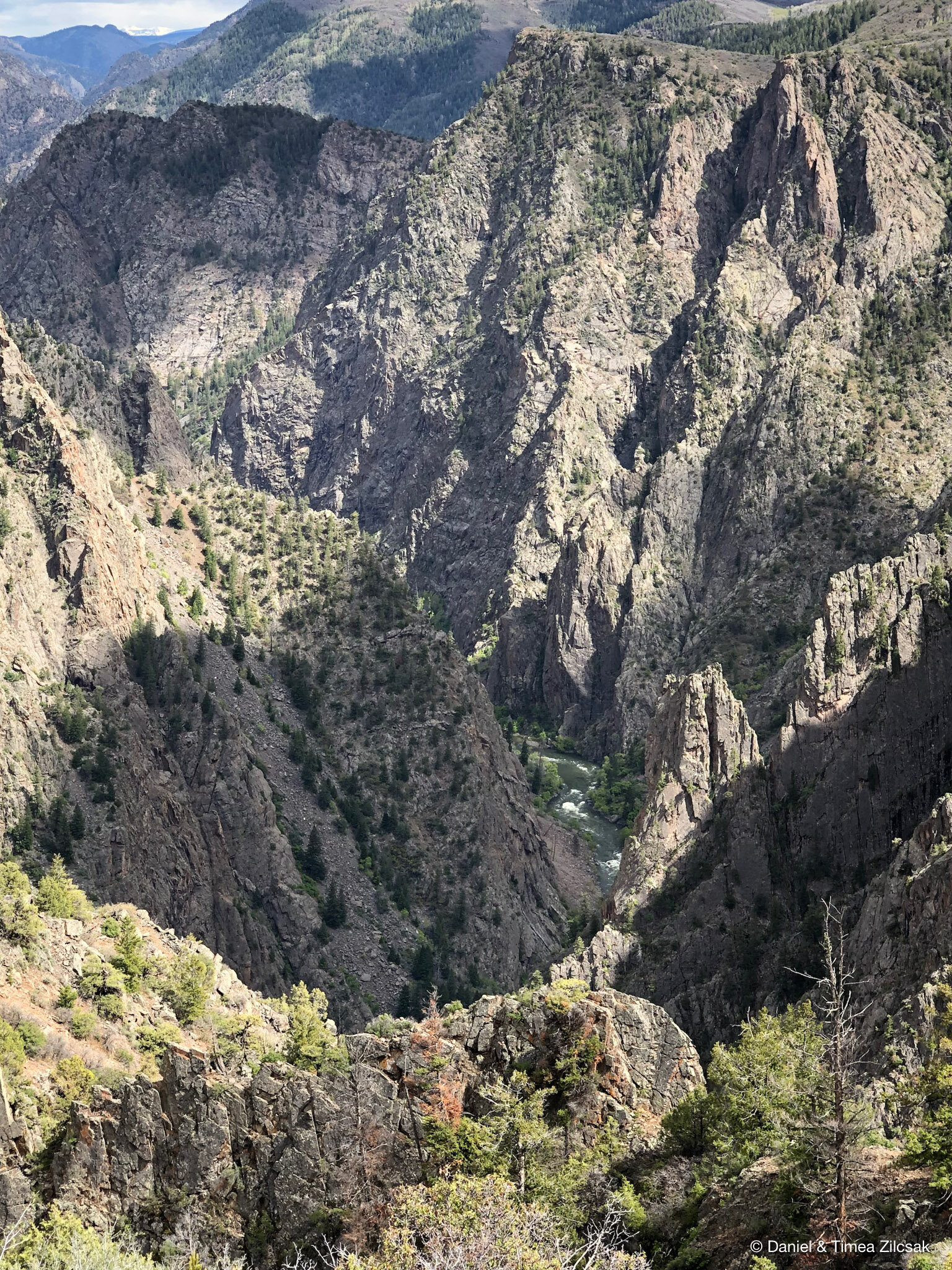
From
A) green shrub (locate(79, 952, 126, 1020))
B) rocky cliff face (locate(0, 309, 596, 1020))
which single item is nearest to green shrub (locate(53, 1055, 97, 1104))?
green shrub (locate(79, 952, 126, 1020))

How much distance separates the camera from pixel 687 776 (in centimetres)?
16125

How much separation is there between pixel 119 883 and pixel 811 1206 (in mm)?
84016

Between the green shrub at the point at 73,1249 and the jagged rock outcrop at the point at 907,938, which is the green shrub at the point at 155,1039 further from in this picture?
the jagged rock outcrop at the point at 907,938

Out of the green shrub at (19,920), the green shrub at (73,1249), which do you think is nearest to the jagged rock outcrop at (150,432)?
the green shrub at (19,920)

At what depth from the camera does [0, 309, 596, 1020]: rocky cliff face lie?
144 metres

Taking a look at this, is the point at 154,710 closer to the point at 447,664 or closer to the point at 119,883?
the point at 119,883

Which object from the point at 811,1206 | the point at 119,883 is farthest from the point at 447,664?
the point at 811,1206

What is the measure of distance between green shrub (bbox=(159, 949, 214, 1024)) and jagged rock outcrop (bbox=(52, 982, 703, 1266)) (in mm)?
21438

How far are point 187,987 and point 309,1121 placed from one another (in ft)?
103

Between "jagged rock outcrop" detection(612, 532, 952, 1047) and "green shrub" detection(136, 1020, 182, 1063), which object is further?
"jagged rock outcrop" detection(612, 532, 952, 1047)

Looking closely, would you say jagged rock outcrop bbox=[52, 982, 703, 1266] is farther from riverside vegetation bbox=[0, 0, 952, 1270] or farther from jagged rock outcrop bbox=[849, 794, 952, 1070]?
jagged rock outcrop bbox=[849, 794, 952, 1070]

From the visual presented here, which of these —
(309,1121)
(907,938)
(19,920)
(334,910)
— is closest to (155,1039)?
(19,920)

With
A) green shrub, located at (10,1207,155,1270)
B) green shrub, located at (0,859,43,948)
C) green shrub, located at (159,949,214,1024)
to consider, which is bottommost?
green shrub, located at (10,1207,155,1270)

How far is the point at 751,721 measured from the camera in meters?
186
